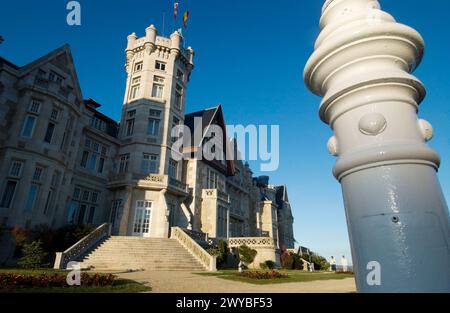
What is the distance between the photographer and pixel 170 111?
27.7 m

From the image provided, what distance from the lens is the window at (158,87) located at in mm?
28188

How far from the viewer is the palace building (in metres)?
17.8

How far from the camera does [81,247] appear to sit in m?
16.7

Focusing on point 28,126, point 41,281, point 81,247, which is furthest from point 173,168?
point 41,281

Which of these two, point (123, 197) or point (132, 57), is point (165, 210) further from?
point (132, 57)

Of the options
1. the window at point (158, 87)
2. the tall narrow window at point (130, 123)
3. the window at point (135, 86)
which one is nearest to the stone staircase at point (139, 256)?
the tall narrow window at point (130, 123)

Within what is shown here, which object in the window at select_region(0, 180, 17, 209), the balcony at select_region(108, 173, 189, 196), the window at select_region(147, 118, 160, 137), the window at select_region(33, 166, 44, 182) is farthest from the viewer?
the window at select_region(147, 118, 160, 137)

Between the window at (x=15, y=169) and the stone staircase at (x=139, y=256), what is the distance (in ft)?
22.0

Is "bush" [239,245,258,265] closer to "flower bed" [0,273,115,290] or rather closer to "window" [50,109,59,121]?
"flower bed" [0,273,115,290]

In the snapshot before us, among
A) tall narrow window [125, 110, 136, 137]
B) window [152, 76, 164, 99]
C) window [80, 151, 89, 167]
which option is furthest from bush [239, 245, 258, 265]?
window [152, 76, 164, 99]

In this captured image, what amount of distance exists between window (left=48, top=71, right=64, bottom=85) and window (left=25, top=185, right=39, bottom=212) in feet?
26.1

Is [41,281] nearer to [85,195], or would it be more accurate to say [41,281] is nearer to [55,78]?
[85,195]
